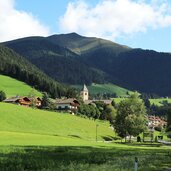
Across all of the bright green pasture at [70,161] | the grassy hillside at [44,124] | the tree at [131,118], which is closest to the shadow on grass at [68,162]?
the bright green pasture at [70,161]

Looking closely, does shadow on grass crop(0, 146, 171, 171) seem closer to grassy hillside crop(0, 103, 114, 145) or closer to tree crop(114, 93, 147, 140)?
grassy hillside crop(0, 103, 114, 145)

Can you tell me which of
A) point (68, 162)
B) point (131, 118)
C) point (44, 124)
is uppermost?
point (131, 118)

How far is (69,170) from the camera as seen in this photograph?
95.5 feet

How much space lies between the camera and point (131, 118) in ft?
429

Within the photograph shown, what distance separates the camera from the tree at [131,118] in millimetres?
131250

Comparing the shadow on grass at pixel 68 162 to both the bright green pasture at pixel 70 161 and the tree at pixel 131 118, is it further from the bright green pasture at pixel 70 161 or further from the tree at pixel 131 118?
the tree at pixel 131 118

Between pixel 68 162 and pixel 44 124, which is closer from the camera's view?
pixel 68 162

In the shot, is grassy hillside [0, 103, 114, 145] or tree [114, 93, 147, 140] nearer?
grassy hillside [0, 103, 114, 145]

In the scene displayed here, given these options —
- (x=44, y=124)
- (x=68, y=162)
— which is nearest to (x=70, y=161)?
(x=68, y=162)

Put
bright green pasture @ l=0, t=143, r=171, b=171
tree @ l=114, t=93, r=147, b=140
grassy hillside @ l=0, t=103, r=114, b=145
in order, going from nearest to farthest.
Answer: bright green pasture @ l=0, t=143, r=171, b=171 < grassy hillside @ l=0, t=103, r=114, b=145 < tree @ l=114, t=93, r=147, b=140

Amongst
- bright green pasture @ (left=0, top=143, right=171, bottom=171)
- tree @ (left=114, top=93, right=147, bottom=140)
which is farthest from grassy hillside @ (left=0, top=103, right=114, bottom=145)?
bright green pasture @ (left=0, top=143, right=171, bottom=171)

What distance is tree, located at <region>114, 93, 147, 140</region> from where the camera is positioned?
131250 millimetres

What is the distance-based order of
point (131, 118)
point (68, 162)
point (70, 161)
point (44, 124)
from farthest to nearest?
point (44, 124) < point (131, 118) < point (70, 161) < point (68, 162)

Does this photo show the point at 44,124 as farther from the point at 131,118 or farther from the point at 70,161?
the point at 70,161
